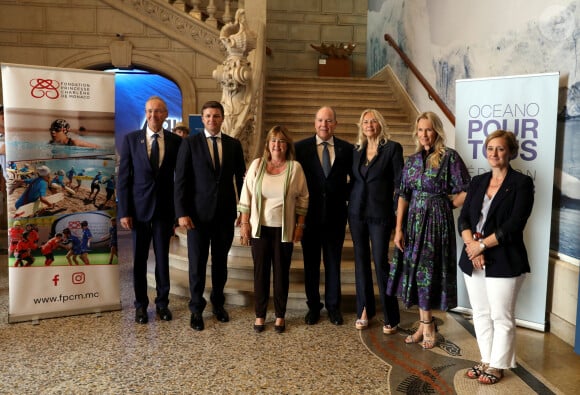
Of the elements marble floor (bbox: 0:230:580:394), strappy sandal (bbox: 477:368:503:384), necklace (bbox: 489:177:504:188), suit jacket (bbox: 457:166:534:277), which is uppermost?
necklace (bbox: 489:177:504:188)

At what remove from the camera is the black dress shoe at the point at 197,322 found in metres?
3.81

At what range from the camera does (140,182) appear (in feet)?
12.6

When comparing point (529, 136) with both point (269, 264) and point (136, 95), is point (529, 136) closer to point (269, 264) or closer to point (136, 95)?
point (269, 264)

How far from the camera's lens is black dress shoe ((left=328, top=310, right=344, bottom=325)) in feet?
12.9

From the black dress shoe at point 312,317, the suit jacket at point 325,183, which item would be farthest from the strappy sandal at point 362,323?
the suit jacket at point 325,183

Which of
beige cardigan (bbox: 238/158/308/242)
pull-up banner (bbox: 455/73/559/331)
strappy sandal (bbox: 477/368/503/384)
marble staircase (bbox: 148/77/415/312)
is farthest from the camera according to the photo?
marble staircase (bbox: 148/77/415/312)

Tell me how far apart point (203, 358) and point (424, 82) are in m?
4.85

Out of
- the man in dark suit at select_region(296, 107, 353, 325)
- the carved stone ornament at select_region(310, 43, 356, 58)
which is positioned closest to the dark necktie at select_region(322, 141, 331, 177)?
the man in dark suit at select_region(296, 107, 353, 325)

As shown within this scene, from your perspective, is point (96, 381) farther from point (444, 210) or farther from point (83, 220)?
point (444, 210)

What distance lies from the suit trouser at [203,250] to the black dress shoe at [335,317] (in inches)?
35.2

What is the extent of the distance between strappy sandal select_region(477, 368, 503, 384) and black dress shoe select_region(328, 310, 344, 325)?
3.87 feet

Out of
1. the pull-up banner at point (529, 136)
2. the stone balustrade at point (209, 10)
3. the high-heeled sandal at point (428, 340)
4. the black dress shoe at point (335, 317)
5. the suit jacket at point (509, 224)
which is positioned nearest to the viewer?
the suit jacket at point (509, 224)

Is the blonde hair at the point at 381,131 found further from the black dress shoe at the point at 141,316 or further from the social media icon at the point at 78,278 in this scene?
the social media icon at the point at 78,278

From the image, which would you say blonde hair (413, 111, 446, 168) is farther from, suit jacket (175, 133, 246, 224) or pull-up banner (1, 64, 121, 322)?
pull-up banner (1, 64, 121, 322)
